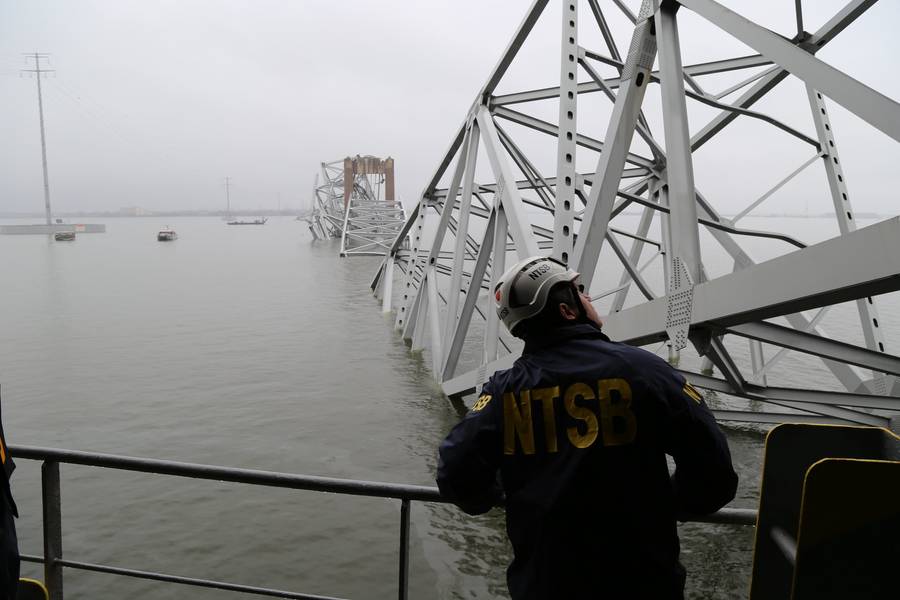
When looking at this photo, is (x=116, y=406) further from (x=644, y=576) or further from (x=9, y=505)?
(x=644, y=576)

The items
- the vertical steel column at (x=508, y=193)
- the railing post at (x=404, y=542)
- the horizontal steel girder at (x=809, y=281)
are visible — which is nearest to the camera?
the railing post at (x=404, y=542)

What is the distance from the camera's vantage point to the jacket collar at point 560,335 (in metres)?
2.06

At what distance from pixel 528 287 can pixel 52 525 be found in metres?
2.81

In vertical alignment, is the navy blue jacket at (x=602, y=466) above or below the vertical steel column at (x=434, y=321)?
above

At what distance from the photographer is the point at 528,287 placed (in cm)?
216

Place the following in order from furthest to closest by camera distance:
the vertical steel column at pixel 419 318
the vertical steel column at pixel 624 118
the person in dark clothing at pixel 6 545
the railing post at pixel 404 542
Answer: the vertical steel column at pixel 419 318, the vertical steel column at pixel 624 118, the railing post at pixel 404 542, the person in dark clothing at pixel 6 545

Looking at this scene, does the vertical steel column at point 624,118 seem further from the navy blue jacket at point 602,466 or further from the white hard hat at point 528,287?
the navy blue jacket at point 602,466

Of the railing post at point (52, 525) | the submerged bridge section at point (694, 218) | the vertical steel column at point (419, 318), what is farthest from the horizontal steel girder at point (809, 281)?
the vertical steel column at point (419, 318)

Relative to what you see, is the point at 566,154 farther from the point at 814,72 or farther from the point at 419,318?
the point at 419,318

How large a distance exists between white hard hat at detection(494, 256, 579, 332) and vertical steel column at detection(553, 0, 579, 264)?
4536 mm

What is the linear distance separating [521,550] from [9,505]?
1.72 meters

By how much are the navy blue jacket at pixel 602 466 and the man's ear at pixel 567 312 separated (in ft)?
0.40

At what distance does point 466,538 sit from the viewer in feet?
26.0

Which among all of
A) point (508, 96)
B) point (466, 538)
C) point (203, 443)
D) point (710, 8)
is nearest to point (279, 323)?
point (203, 443)
